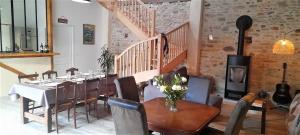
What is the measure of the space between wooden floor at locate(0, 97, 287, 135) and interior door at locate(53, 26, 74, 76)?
2.54 meters

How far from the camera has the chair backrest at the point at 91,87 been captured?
4.55 metres

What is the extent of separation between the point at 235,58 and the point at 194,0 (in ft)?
7.16

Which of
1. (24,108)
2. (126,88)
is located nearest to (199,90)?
(126,88)

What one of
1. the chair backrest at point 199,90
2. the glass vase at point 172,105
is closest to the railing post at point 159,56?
the chair backrest at point 199,90

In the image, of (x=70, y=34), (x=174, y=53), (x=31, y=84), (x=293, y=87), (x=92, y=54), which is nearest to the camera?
(x=31, y=84)

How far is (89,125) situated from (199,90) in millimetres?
2209

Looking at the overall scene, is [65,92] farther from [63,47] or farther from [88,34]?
[88,34]

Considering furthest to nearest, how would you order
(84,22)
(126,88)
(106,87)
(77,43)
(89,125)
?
(84,22) < (77,43) < (106,87) < (89,125) < (126,88)

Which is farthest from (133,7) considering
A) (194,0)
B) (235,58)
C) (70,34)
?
(235,58)

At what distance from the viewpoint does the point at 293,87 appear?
6.09m

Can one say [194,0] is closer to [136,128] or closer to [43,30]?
[43,30]

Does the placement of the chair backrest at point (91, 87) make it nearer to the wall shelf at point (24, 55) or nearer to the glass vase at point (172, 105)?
the glass vase at point (172, 105)

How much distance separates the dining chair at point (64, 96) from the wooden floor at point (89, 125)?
264mm

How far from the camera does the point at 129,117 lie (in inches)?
88.5
